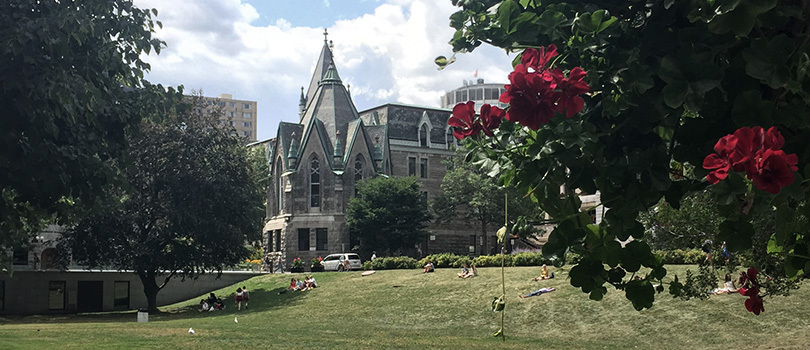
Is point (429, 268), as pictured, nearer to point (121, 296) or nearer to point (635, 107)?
point (121, 296)

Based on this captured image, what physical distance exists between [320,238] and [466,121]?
Result: 69249 millimetres

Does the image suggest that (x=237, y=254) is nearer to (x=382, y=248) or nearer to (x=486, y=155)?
(x=382, y=248)

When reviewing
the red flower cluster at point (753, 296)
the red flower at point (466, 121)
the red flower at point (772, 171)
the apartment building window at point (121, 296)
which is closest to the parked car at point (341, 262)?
the apartment building window at point (121, 296)

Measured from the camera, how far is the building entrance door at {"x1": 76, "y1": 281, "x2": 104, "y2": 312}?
64438 millimetres

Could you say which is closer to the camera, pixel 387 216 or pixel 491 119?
pixel 491 119

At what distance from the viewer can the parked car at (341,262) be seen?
63.7m

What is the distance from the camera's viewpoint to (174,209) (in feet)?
164

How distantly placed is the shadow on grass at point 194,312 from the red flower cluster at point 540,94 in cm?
4317

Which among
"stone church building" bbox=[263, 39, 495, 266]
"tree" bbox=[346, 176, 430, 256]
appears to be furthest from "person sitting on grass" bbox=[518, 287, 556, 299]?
"stone church building" bbox=[263, 39, 495, 266]

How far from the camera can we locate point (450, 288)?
43.9 metres

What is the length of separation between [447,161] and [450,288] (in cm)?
3589

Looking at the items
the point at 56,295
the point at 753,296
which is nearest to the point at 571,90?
the point at 753,296

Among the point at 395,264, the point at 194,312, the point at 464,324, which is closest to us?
the point at 464,324

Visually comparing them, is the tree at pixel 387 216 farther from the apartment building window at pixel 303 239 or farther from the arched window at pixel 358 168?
the apartment building window at pixel 303 239
